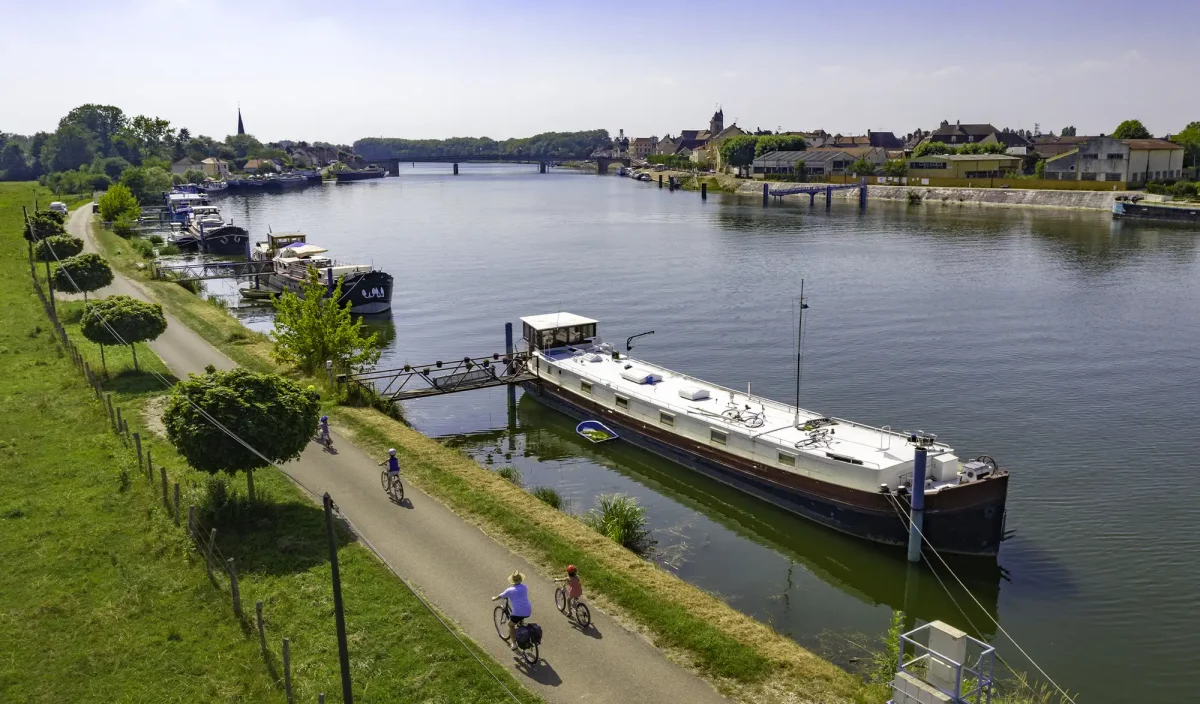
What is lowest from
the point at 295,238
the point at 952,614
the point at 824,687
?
the point at 952,614

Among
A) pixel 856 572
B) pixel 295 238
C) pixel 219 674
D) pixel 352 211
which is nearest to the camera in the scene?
pixel 219 674

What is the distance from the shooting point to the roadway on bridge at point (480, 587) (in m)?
18.0

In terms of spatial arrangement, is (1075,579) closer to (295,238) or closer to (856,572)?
(856,572)

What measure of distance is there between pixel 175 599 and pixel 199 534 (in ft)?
10.7

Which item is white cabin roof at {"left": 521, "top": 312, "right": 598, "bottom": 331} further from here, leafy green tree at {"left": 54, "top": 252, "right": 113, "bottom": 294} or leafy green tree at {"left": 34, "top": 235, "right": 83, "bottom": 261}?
leafy green tree at {"left": 34, "top": 235, "right": 83, "bottom": 261}

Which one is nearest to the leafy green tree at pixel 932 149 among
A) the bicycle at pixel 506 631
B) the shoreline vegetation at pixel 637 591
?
the shoreline vegetation at pixel 637 591

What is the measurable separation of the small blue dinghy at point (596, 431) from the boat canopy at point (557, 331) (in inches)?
243

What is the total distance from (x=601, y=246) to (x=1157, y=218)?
76589 mm

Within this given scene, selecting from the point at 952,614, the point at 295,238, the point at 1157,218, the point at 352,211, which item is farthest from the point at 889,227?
the point at 952,614

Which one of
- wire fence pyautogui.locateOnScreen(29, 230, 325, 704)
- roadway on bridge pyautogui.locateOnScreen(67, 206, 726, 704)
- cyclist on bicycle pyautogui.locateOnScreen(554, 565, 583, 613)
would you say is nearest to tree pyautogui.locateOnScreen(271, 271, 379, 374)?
wire fence pyautogui.locateOnScreen(29, 230, 325, 704)

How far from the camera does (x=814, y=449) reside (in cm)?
3094

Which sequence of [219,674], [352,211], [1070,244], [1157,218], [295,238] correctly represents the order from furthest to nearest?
[352,211] → [1157,218] → [1070,244] → [295,238] → [219,674]

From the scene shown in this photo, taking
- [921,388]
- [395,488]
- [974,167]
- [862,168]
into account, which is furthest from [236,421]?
[862,168]

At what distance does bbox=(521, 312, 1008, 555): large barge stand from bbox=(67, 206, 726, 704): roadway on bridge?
11.4 metres
